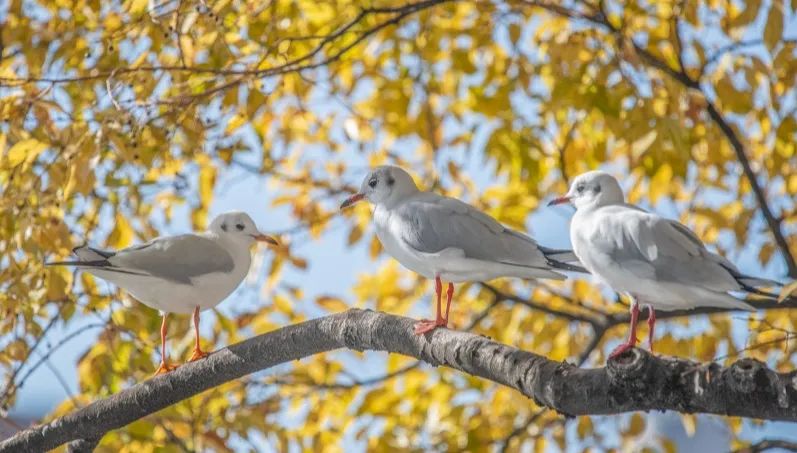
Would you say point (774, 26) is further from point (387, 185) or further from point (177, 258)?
point (177, 258)

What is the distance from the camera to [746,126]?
238 inches

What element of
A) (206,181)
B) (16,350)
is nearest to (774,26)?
(16,350)

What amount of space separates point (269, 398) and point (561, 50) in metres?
2.25

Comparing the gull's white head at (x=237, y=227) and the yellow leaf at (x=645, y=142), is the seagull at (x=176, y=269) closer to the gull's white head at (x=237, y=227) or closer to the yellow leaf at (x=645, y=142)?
the gull's white head at (x=237, y=227)

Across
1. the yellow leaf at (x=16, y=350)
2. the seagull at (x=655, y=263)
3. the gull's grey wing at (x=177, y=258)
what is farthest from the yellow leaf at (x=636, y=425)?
the yellow leaf at (x=16, y=350)

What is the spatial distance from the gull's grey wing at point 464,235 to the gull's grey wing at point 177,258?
0.64 m

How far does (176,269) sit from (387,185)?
67cm

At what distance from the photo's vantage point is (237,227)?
3.75 m

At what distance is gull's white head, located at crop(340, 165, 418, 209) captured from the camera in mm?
3408

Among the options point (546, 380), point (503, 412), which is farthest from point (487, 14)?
point (546, 380)

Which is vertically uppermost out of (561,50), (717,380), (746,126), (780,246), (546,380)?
(746,126)

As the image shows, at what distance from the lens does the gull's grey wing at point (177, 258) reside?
3291 mm

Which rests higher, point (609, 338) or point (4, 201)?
point (609, 338)

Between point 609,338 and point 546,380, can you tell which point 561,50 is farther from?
point 546,380
